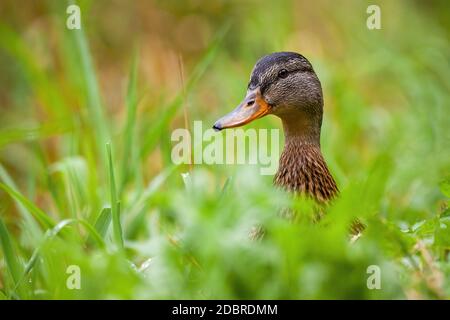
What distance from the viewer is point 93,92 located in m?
4.54

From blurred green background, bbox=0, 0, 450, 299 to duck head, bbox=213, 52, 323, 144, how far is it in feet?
1.02

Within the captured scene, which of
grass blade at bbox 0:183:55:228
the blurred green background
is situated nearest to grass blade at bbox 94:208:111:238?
the blurred green background

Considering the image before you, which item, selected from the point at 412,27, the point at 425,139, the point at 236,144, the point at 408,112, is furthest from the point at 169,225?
the point at 412,27

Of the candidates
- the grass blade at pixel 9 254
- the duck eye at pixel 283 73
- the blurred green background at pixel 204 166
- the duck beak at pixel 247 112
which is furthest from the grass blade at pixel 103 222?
the duck eye at pixel 283 73

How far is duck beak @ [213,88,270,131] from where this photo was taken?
3.71 metres

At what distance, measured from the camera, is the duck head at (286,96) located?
3.83 m

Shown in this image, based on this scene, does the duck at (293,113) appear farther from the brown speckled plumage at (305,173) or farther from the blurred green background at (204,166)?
the blurred green background at (204,166)

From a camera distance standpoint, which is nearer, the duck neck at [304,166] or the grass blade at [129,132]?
the duck neck at [304,166]

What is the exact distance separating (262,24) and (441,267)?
4.36 metres

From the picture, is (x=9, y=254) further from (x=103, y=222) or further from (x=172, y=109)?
(x=172, y=109)

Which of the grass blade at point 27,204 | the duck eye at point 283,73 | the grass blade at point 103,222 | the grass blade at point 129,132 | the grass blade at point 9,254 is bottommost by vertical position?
the grass blade at point 9,254

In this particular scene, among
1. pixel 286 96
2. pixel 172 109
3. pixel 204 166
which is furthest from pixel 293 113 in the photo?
pixel 204 166

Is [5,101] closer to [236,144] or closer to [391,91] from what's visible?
[236,144]

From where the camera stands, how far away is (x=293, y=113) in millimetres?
3951
